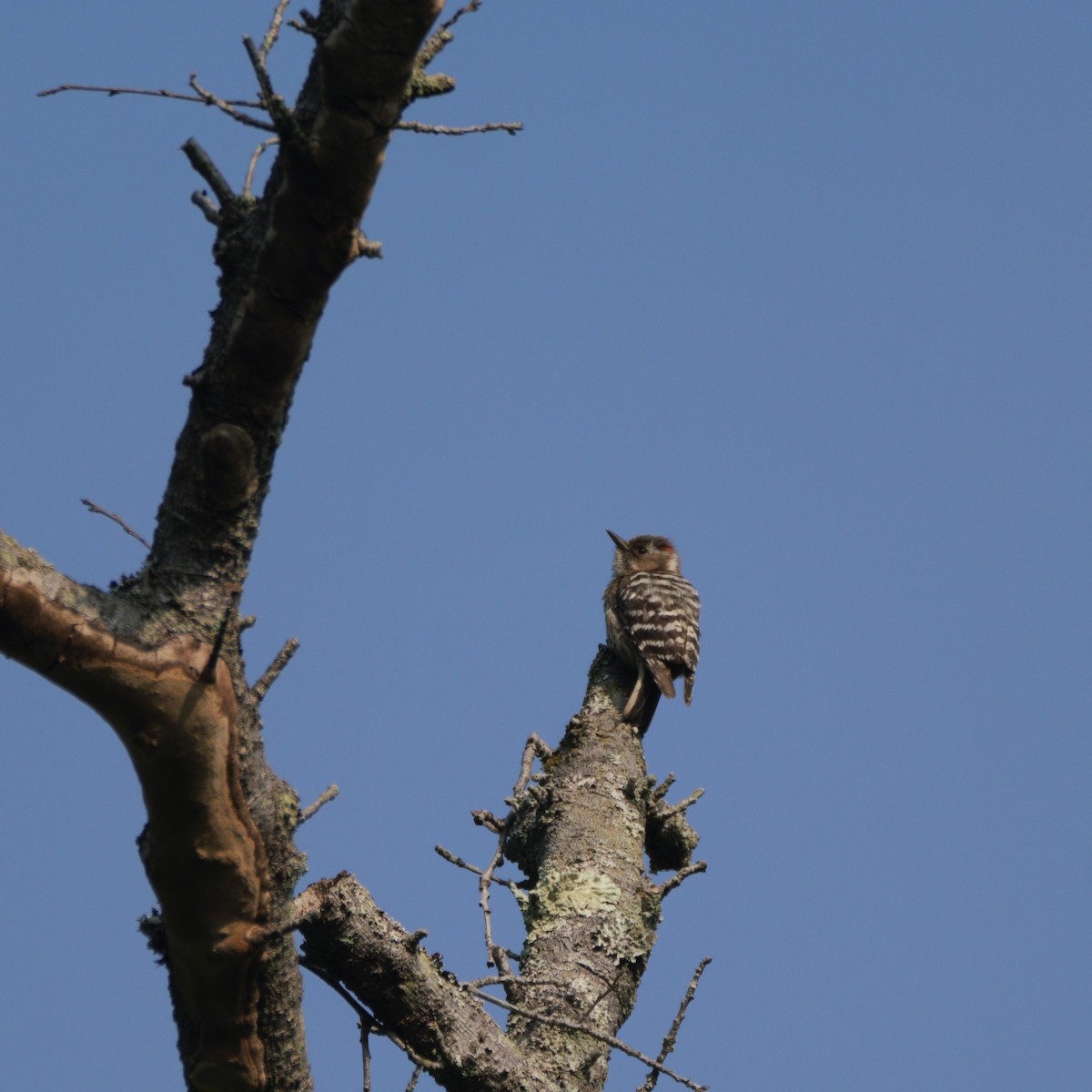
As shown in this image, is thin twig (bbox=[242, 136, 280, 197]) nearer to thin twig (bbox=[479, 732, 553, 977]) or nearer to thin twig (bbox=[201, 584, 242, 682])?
thin twig (bbox=[201, 584, 242, 682])

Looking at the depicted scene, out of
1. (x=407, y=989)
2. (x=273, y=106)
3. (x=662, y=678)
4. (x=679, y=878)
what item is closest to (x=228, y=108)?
(x=273, y=106)

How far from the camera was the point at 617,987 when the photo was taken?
3824 mm

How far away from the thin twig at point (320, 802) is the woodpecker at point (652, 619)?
Result: 2592mm

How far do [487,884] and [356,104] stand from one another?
232 cm

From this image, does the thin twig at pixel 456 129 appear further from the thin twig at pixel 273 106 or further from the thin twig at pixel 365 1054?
the thin twig at pixel 365 1054

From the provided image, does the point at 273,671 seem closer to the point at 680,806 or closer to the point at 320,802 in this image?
the point at 320,802

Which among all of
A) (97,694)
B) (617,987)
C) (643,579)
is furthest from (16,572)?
(643,579)

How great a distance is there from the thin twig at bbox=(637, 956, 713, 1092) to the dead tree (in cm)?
22

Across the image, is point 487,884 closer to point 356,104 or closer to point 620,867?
point 620,867

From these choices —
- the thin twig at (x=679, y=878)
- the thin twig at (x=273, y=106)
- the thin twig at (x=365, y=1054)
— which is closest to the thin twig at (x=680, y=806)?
the thin twig at (x=679, y=878)

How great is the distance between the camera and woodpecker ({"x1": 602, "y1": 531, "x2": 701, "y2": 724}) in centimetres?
618

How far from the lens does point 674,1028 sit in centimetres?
339

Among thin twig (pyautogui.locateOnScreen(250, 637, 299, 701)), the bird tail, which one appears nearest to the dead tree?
thin twig (pyautogui.locateOnScreen(250, 637, 299, 701))

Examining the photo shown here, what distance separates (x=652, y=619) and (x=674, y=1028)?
378 centimetres
